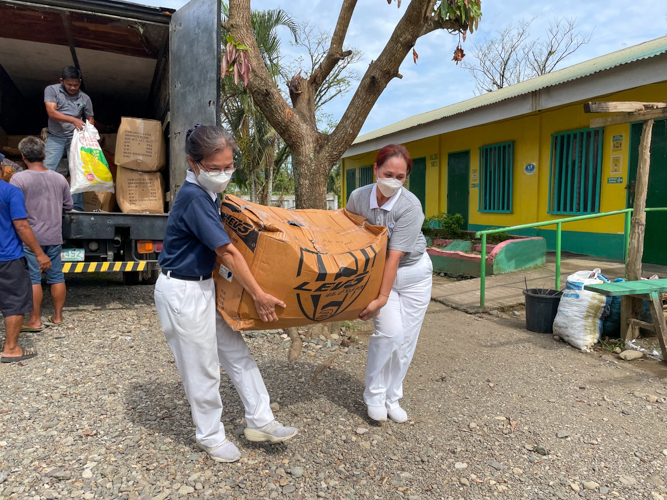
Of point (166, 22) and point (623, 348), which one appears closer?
point (623, 348)

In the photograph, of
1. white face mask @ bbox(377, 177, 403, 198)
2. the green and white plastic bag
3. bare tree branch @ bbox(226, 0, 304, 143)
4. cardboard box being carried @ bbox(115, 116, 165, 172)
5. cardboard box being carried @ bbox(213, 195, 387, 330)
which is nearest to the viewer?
cardboard box being carried @ bbox(213, 195, 387, 330)

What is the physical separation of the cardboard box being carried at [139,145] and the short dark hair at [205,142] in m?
3.11

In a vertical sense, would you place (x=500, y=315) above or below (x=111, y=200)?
below

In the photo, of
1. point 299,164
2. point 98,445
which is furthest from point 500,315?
point 98,445

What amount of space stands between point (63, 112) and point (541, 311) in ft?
17.6

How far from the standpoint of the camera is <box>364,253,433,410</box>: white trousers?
2752 mm

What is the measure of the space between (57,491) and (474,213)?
1071 centimetres

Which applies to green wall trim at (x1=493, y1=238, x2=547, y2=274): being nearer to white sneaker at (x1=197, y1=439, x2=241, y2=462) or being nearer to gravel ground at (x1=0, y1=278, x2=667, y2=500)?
gravel ground at (x1=0, y1=278, x2=667, y2=500)

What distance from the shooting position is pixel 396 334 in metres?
2.74

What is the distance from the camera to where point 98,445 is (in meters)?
2.53

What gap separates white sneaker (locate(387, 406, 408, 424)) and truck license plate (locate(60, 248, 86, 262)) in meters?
3.56

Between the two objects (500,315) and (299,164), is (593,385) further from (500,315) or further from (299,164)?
(299,164)

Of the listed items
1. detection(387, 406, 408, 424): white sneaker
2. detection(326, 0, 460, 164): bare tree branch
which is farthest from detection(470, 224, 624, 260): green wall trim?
detection(387, 406, 408, 424): white sneaker

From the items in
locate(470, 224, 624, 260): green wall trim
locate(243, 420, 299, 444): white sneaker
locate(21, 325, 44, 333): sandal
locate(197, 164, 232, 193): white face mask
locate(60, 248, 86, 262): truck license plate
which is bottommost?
locate(243, 420, 299, 444): white sneaker
